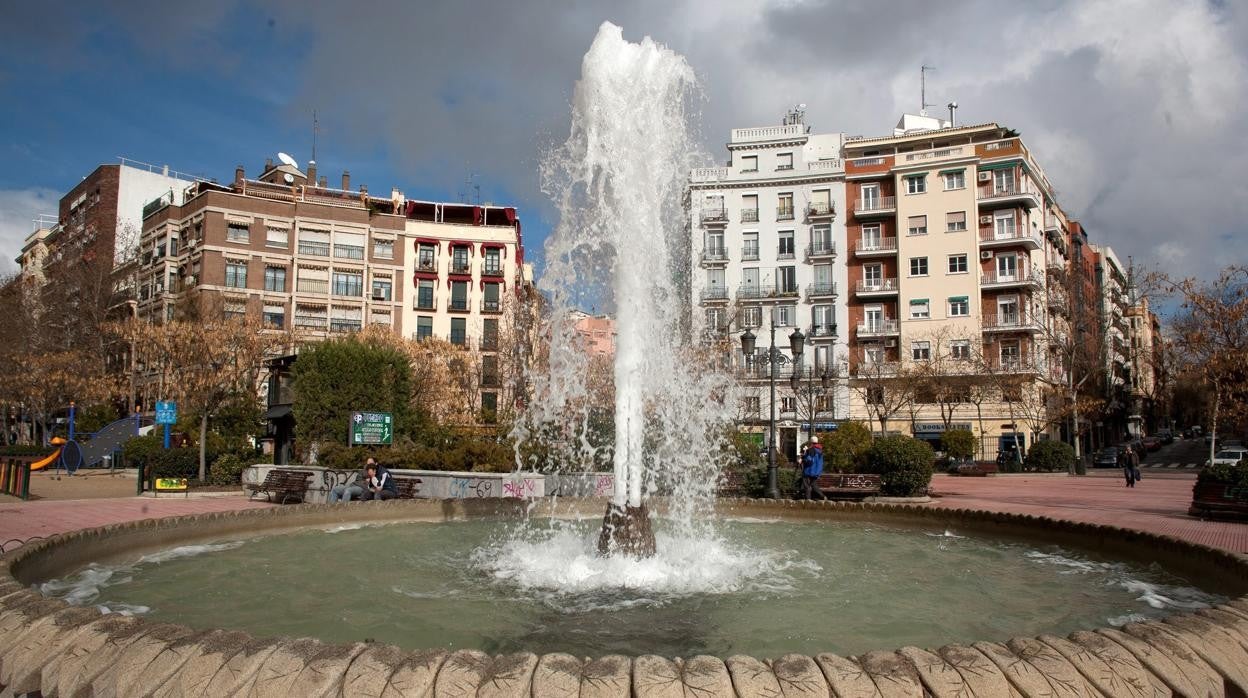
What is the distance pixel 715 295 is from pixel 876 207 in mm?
12157

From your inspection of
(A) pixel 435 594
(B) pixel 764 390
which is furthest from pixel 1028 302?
(A) pixel 435 594

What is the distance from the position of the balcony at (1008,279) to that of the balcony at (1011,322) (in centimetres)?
183

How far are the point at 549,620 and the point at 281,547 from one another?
→ 14.7 feet

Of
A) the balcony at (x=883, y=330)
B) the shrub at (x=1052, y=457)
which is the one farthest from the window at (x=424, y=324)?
the shrub at (x=1052, y=457)

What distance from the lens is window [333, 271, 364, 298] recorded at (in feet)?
181

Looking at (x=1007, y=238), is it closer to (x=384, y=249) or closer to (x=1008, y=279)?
(x=1008, y=279)

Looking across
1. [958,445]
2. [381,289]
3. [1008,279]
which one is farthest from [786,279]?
[381,289]

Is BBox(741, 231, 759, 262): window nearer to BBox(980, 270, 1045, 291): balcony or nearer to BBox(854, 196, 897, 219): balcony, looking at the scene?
BBox(854, 196, 897, 219): balcony

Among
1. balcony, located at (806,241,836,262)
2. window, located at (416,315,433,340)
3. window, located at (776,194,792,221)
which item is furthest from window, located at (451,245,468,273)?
balcony, located at (806,241,836,262)

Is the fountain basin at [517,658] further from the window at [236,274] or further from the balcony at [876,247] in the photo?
the window at [236,274]

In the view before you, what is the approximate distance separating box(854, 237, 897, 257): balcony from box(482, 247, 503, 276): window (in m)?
26.1

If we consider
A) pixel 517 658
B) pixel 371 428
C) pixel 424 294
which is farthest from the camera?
pixel 424 294

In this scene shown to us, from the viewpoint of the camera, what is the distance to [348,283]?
5553 cm

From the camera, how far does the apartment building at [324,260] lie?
174ft
